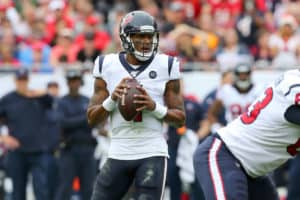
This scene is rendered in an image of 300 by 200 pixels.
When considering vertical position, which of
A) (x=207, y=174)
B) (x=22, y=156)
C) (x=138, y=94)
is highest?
(x=138, y=94)

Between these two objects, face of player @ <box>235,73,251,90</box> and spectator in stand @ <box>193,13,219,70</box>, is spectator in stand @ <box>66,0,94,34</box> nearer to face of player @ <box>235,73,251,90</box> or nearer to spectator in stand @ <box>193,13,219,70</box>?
spectator in stand @ <box>193,13,219,70</box>

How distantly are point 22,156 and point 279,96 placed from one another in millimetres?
5348

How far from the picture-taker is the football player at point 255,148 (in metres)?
6.31

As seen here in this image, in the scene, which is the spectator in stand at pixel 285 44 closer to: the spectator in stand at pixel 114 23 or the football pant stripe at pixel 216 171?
the spectator in stand at pixel 114 23

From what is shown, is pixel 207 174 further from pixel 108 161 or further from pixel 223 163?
pixel 108 161

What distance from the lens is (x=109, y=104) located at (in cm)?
693

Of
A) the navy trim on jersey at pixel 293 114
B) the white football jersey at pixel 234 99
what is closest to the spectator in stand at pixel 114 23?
the white football jersey at pixel 234 99

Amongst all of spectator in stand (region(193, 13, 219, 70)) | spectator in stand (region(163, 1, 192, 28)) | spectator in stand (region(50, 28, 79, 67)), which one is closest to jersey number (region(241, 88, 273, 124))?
spectator in stand (region(193, 13, 219, 70))

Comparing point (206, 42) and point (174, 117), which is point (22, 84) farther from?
point (174, 117)

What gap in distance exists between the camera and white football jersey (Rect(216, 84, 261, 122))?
10.6 m

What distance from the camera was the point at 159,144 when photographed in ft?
23.1

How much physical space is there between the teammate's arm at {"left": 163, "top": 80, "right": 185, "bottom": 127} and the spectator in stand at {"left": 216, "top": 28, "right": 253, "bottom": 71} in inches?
235

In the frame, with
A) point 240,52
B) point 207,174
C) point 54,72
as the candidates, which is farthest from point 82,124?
point 207,174

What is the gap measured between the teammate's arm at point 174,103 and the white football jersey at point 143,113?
5cm
